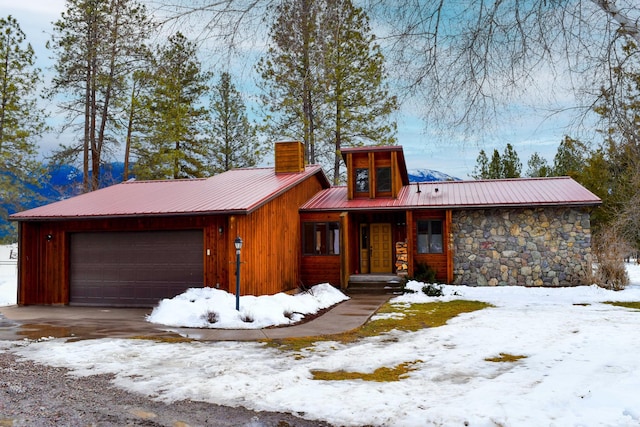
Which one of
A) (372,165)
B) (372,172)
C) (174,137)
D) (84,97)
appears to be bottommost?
(372,172)

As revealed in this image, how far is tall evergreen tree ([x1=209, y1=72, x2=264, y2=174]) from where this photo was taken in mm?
29016

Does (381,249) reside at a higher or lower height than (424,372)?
higher

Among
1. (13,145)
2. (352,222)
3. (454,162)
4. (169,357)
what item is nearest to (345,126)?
(352,222)

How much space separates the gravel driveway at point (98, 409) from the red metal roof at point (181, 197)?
6.47 m

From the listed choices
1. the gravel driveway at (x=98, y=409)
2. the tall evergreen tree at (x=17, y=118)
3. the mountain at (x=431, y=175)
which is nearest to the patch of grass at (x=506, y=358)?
the mountain at (x=431, y=175)

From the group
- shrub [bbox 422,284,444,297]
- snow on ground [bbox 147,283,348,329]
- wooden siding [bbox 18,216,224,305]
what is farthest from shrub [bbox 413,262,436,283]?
wooden siding [bbox 18,216,224,305]

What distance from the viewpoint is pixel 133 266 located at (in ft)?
41.9

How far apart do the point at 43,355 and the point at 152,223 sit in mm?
6123

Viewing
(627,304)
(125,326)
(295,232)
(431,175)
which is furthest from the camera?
(431,175)

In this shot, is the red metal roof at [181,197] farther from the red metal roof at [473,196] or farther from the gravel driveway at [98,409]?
the gravel driveway at [98,409]

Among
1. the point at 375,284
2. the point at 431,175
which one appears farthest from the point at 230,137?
the point at 375,284

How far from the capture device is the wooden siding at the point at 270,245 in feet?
38.7

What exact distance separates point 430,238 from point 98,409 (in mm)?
12548

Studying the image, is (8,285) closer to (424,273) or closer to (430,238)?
(424,273)
